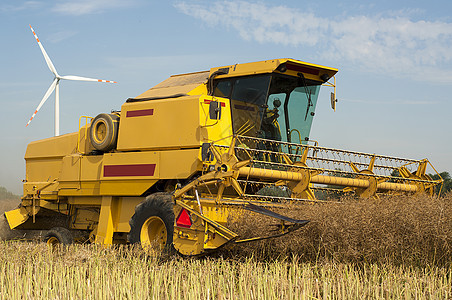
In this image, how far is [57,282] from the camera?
533 cm

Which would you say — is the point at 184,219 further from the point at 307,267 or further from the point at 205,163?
the point at 307,267

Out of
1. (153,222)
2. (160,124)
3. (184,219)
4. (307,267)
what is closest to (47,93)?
(160,124)

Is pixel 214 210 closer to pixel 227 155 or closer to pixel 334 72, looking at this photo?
pixel 227 155

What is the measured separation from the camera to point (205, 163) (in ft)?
24.7

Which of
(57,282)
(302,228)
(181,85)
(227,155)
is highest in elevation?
(181,85)

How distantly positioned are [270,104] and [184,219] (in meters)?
2.41

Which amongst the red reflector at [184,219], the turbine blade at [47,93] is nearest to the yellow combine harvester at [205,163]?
the red reflector at [184,219]

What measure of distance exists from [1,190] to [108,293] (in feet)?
74.0

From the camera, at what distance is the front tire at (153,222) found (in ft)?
24.2

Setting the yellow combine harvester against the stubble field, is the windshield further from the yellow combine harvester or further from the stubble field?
the stubble field

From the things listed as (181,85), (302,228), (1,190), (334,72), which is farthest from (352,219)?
(1,190)

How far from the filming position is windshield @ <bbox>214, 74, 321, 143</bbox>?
8.23m


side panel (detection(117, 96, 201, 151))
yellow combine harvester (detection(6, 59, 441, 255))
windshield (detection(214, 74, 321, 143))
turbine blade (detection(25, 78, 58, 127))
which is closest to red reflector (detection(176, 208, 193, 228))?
yellow combine harvester (detection(6, 59, 441, 255))

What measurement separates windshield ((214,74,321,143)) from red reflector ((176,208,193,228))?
68.6 inches
